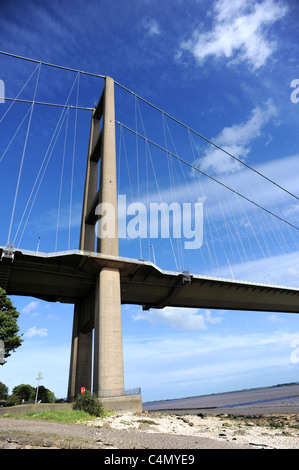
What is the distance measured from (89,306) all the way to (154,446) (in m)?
24.4

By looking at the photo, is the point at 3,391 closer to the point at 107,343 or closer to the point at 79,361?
the point at 79,361

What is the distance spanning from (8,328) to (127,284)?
1396 cm

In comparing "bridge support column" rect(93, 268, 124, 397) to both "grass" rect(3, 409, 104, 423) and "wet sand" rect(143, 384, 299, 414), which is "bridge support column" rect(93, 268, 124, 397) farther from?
"wet sand" rect(143, 384, 299, 414)

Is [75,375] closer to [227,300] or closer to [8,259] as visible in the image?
[8,259]

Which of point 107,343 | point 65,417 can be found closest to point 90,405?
point 65,417

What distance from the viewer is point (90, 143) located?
46.8 meters

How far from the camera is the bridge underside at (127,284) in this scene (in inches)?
1169

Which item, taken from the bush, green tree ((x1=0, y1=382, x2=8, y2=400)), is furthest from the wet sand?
green tree ((x1=0, y1=382, x2=8, y2=400))

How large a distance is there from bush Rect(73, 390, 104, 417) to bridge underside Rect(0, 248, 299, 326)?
1185 centimetres

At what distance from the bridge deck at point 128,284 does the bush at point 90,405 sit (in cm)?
1190

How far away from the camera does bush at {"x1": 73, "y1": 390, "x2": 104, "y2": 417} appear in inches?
811

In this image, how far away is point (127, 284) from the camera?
36375 mm

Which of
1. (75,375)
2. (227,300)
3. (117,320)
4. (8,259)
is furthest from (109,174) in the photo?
(227,300)
